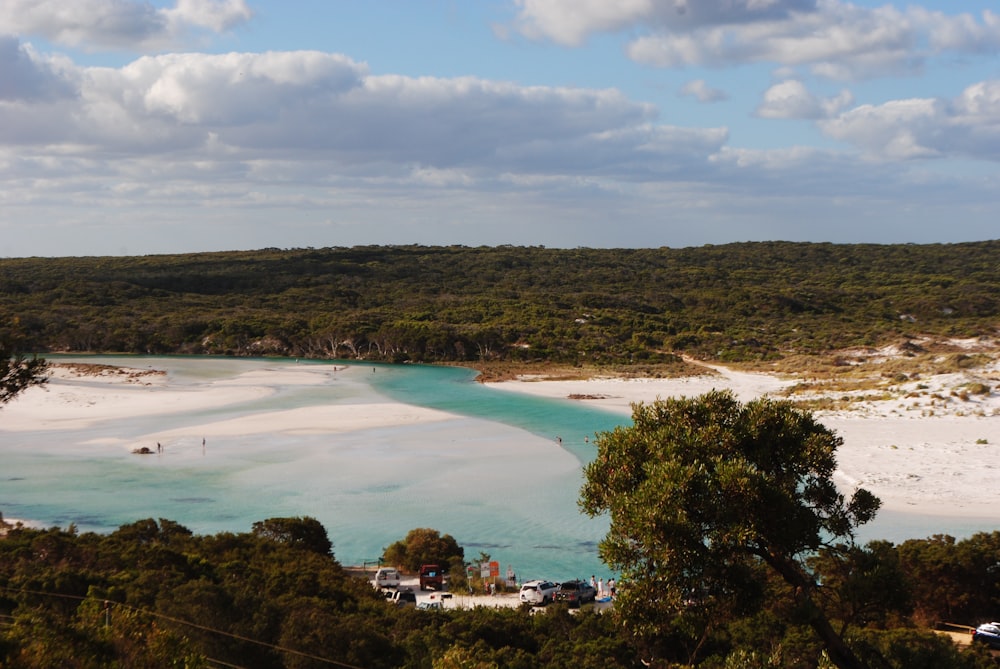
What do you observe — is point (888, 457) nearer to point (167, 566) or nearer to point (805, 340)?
point (167, 566)

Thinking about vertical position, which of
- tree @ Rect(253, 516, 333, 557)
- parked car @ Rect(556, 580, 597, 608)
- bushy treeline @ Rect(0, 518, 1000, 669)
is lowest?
parked car @ Rect(556, 580, 597, 608)

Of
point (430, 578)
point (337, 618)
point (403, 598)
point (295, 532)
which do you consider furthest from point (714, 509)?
point (295, 532)

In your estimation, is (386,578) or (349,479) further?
(349,479)

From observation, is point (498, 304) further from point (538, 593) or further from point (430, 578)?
point (538, 593)

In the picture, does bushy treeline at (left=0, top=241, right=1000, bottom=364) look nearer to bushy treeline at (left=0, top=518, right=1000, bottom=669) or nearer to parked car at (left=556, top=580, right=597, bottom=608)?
parked car at (left=556, top=580, right=597, bottom=608)

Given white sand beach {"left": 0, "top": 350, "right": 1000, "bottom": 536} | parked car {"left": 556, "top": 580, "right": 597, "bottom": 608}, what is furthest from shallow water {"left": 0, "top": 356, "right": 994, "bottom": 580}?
parked car {"left": 556, "top": 580, "right": 597, "bottom": 608}

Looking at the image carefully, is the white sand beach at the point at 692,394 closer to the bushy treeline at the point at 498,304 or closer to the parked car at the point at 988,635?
the parked car at the point at 988,635

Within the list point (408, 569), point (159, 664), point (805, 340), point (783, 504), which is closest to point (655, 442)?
point (783, 504)
